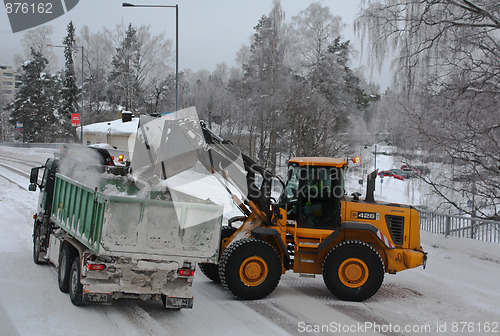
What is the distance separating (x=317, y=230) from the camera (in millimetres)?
8992

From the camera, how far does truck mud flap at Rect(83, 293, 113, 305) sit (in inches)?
275

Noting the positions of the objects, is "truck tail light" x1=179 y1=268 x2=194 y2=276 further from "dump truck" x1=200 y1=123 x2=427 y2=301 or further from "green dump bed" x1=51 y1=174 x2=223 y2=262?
"dump truck" x1=200 y1=123 x2=427 y2=301

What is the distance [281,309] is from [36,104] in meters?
64.0

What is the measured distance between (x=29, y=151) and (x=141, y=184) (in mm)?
47494

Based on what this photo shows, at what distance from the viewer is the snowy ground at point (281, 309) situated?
6820mm

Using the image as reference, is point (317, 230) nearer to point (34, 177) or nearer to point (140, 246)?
point (140, 246)

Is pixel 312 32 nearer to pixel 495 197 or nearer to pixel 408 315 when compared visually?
pixel 495 197

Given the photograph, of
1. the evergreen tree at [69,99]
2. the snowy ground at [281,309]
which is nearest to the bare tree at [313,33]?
the snowy ground at [281,309]

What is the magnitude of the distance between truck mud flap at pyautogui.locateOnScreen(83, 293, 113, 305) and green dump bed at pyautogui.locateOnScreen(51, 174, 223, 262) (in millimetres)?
655

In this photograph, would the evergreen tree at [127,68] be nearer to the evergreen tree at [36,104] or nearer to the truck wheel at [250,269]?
→ the evergreen tree at [36,104]

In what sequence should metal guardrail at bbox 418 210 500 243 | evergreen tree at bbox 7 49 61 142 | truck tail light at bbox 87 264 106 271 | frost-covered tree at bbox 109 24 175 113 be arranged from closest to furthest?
truck tail light at bbox 87 264 106 271
metal guardrail at bbox 418 210 500 243
frost-covered tree at bbox 109 24 175 113
evergreen tree at bbox 7 49 61 142

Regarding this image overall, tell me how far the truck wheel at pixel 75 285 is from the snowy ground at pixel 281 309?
13 cm

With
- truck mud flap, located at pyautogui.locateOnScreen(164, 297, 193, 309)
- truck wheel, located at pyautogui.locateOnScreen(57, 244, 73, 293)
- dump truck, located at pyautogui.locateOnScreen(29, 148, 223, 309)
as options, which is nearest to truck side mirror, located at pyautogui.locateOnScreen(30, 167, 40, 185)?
truck wheel, located at pyautogui.locateOnScreen(57, 244, 73, 293)

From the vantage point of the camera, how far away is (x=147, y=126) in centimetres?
857
